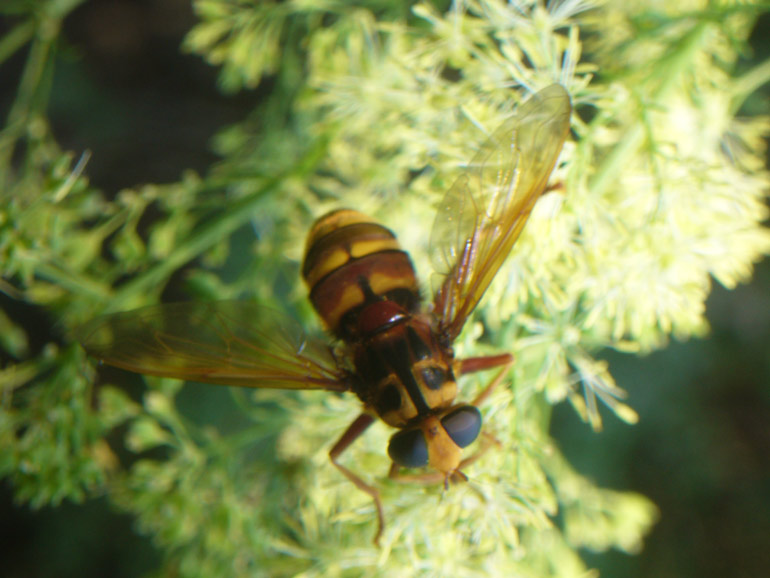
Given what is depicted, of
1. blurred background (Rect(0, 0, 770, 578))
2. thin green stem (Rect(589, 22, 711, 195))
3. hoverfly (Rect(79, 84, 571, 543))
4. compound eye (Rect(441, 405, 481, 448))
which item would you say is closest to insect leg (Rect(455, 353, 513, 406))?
hoverfly (Rect(79, 84, 571, 543))

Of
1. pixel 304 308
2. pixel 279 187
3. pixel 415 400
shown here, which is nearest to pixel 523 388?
pixel 415 400

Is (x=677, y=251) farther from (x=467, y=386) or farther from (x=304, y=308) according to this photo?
(x=304, y=308)

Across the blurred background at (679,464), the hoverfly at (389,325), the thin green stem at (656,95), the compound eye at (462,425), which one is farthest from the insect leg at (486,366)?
the blurred background at (679,464)

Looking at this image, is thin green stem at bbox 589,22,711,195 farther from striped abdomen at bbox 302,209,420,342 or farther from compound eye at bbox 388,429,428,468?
compound eye at bbox 388,429,428,468

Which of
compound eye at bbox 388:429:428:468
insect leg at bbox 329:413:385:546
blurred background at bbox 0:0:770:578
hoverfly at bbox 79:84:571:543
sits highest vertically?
hoverfly at bbox 79:84:571:543

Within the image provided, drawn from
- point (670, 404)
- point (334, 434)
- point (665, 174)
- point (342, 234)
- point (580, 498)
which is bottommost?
point (670, 404)

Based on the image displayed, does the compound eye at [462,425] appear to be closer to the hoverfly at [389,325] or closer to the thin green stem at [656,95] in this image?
the hoverfly at [389,325]
